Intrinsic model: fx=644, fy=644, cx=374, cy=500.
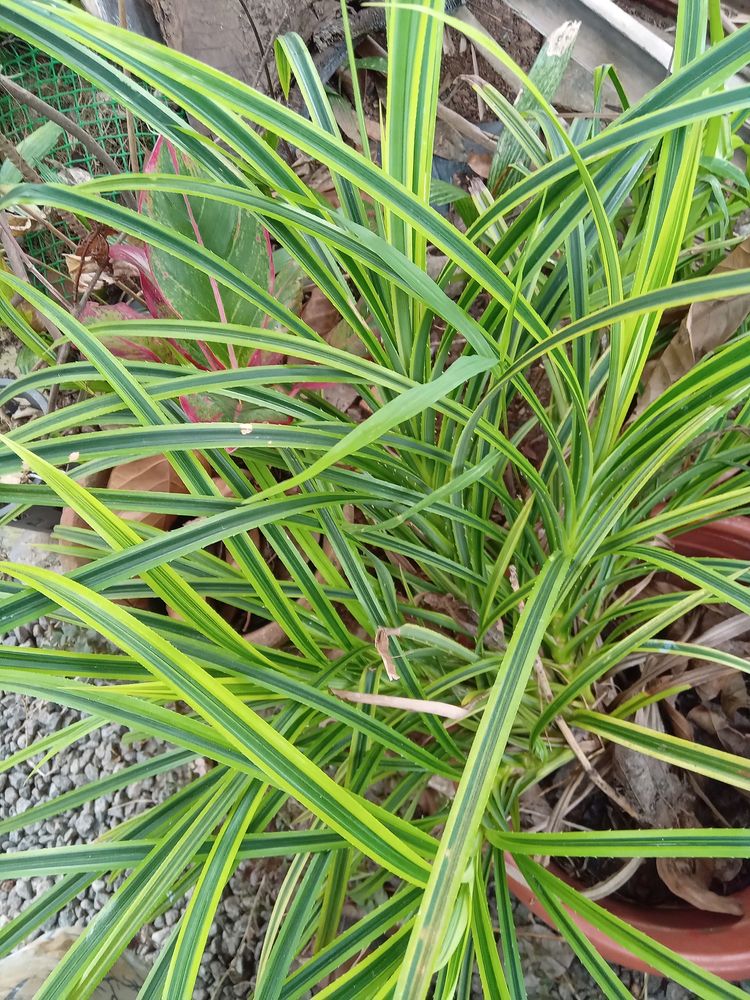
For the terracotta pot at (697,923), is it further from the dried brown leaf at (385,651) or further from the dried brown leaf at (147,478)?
the dried brown leaf at (147,478)

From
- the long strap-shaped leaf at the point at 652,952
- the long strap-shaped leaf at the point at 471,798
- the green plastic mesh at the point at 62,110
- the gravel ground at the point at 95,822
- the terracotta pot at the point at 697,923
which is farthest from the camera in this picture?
the green plastic mesh at the point at 62,110

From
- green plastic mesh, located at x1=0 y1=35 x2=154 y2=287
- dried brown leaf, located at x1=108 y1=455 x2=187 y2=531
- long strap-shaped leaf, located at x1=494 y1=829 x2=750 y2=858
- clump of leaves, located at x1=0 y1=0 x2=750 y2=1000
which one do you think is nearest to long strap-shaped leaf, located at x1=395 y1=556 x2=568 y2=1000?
clump of leaves, located at x1=0 y1=0 x2=750 y2=1000

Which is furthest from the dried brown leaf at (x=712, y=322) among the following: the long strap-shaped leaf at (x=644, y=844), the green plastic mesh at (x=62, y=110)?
the green plastic mesh at (x=62, y=110)

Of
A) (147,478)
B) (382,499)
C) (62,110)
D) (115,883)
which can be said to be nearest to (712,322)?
(382,499)

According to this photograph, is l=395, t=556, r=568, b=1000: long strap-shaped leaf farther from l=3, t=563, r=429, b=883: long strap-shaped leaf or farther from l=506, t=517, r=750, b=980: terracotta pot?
l=506, t=517, r=750, b=980: terracotta pot

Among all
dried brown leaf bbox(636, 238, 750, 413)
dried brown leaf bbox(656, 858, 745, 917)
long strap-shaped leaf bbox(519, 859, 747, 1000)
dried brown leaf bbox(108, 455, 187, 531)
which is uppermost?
dried brown leaf bbox(636, 238, 750, 413)

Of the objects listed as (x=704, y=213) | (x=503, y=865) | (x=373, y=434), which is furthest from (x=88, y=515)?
(x=704, y=213)
